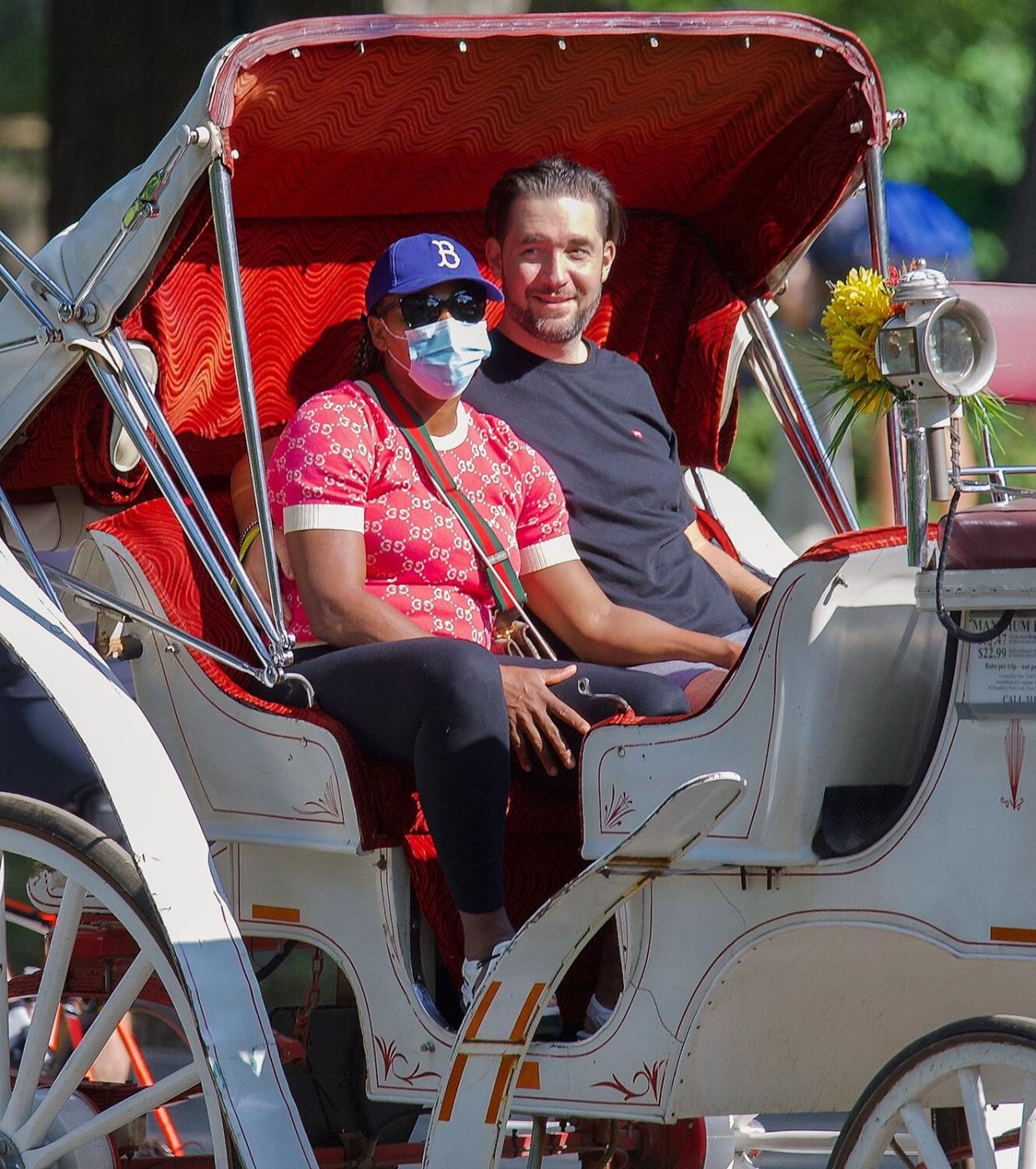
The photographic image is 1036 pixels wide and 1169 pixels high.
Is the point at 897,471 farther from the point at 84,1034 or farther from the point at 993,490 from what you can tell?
the point at 84,1034

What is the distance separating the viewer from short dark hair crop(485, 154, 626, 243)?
4.02m

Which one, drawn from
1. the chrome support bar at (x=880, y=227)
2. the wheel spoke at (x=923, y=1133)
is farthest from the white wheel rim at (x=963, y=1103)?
the chrome support bar at (x=880, y=227)

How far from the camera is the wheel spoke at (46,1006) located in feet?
11.3

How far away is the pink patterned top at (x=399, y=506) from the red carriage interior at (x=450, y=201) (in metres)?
0.33

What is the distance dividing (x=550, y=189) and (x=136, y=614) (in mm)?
1205

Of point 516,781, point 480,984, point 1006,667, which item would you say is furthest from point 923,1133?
point 516,781

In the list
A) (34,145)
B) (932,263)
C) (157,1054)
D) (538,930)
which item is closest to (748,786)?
(538,930)

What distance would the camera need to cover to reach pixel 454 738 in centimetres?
320

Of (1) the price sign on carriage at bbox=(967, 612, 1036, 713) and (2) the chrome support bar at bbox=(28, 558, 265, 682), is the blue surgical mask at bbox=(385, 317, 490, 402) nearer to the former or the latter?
(2) the chrome support bar at bbox=(28, 558, 265, 682)

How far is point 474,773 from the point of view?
3195 millimetres

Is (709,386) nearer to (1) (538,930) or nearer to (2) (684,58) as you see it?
(2) (684,58)

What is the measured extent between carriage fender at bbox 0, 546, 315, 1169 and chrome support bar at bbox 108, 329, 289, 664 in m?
0.27

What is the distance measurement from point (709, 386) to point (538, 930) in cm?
180

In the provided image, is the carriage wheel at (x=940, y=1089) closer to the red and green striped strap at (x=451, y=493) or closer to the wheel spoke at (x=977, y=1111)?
the wheel spoke at (x=977, y=1111)
